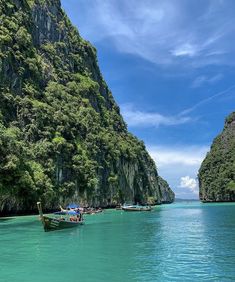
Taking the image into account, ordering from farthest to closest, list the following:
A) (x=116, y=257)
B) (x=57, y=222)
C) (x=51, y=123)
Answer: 1. (x=51, y=123)
2. (x=57, y=222)
3. (x=116, y=257)

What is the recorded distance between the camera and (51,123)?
93.9 m

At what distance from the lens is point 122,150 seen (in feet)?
453

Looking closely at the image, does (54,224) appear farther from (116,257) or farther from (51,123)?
(51,123)

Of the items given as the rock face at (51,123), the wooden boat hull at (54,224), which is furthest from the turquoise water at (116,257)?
the rock face at (51,123)

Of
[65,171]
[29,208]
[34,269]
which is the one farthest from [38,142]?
[34,269]

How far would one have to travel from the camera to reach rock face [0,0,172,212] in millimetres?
76375

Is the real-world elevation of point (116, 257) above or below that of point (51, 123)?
below

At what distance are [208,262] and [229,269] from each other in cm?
238

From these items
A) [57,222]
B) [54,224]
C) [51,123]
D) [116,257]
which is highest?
[51,123]

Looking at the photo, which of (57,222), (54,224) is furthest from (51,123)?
(54,224)

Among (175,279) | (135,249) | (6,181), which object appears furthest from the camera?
(6,181)

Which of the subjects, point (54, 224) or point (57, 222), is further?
point (57, 222)

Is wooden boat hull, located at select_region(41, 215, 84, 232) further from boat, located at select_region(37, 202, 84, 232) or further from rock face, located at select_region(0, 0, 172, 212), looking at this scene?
rock face, located at select_region(0, 0, 172, 212)

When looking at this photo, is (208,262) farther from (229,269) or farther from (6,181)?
(6,181)
